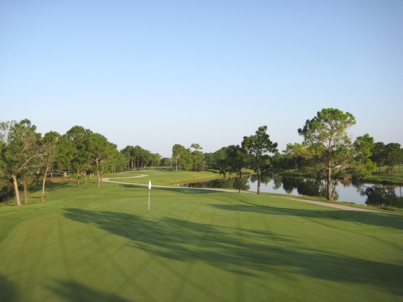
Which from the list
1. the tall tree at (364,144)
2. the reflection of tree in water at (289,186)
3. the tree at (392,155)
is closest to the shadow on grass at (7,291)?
the tall tree at (364,144)

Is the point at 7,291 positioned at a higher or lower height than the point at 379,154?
lower

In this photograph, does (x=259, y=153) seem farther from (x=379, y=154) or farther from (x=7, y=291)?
(x=379, y=154)

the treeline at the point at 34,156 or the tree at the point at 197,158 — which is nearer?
the treeline at the point at 34,156

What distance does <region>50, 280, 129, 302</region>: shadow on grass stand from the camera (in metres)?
6.27

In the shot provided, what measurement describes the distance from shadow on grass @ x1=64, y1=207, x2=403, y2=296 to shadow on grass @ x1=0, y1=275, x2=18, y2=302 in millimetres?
3822

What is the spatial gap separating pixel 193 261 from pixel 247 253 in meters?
2.00

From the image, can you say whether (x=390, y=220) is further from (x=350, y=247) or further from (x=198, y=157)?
(x=198, y=157)

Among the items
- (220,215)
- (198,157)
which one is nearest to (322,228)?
(220,215)

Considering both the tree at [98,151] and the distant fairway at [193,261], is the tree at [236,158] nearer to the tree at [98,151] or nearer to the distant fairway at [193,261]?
the tree at [98,151]

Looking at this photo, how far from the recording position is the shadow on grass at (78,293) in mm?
6266

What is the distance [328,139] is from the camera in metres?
34.4

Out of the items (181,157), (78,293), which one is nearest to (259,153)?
(78,293)

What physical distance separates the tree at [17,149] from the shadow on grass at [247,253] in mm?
22229

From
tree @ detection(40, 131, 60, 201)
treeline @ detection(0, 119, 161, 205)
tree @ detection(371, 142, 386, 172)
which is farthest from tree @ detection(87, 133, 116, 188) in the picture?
tree @ detection(371, 142, 386, 172)
